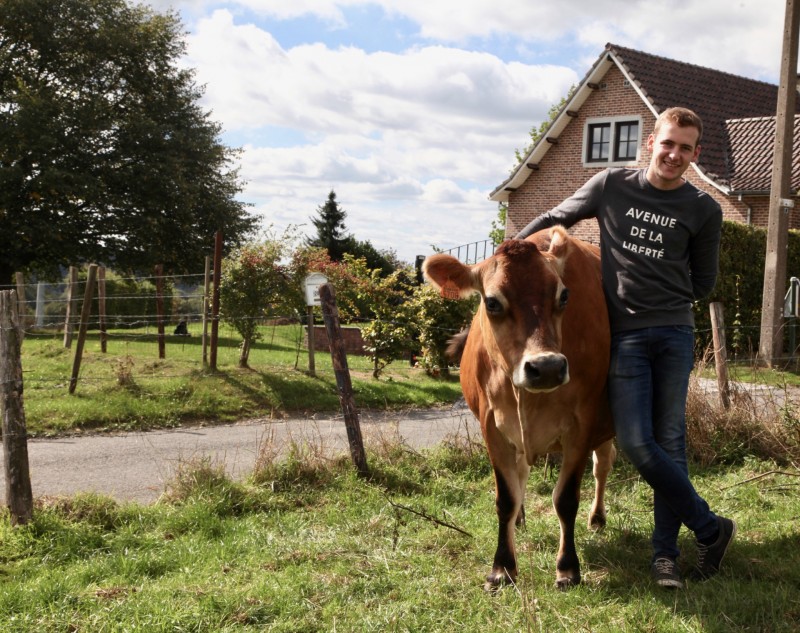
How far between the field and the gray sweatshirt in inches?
55.9

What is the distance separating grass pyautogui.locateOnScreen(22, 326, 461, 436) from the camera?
10.1 m

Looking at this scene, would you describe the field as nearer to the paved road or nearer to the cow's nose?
the paved road

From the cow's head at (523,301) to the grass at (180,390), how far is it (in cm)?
485

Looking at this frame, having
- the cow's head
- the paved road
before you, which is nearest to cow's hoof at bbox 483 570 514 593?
the cow's head

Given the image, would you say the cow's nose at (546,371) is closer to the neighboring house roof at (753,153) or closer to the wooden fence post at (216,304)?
the wooden fence post at (216,304)

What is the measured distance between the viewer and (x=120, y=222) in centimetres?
2717

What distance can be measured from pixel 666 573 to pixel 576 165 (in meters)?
21.6

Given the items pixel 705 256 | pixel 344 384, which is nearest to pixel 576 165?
pixel 344 384

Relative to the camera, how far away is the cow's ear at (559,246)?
3910mm

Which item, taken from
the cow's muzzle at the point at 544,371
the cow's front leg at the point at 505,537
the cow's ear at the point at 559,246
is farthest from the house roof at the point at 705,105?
the cow's muzzle at the point at 544,371

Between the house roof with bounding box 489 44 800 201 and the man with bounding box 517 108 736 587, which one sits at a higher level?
the house roof with bounding box 489 44 800 201

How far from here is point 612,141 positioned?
76.6ft

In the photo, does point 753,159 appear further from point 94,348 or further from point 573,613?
point 573,613

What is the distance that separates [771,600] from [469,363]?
211 centimetres
